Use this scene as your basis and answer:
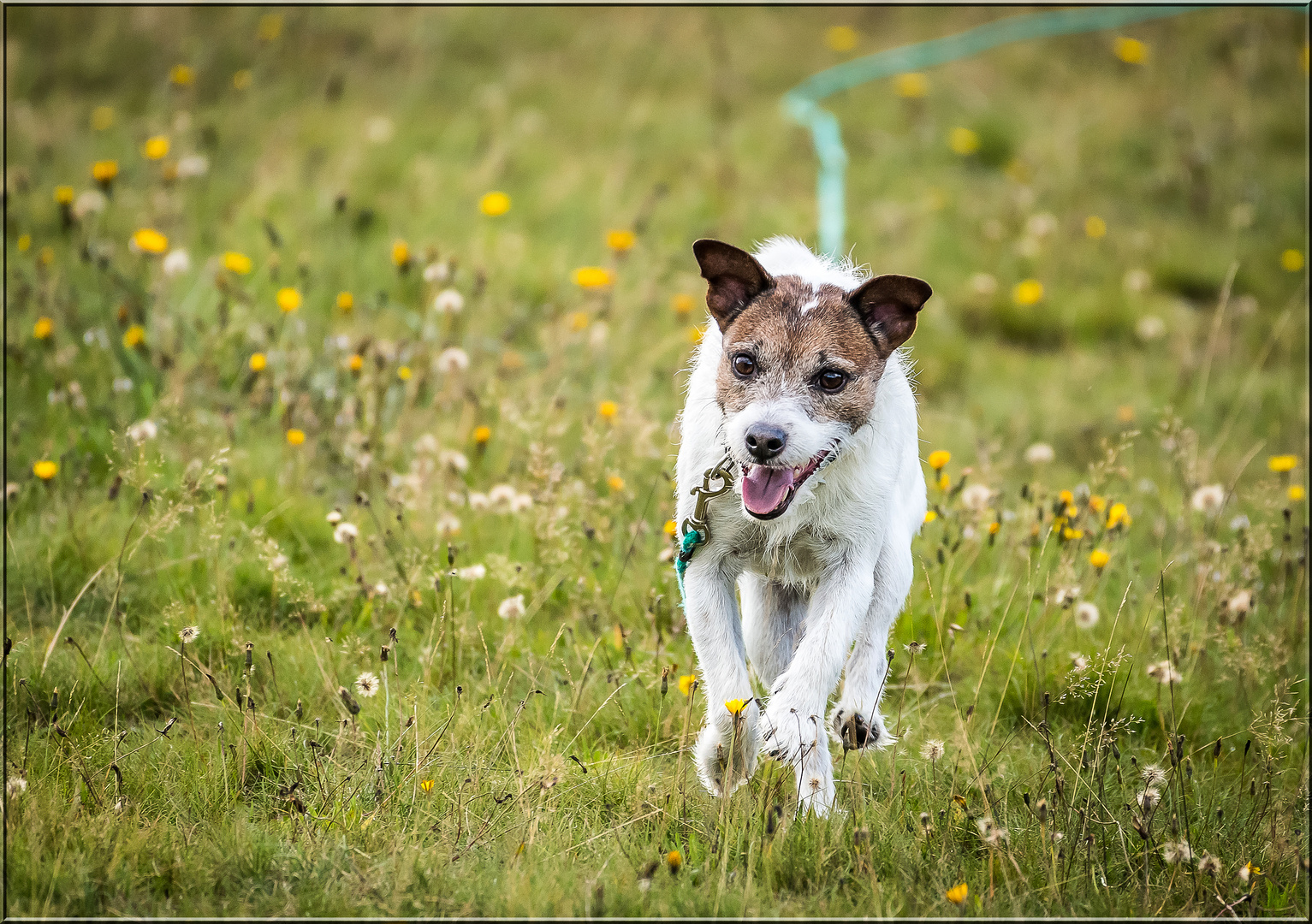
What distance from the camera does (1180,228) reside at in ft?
32.3

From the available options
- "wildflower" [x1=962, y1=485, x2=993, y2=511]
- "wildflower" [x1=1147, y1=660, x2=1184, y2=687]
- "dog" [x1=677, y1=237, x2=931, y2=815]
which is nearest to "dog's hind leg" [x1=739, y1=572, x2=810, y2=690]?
"dog" [x1=677, y1=237, x2=931, y2=815]

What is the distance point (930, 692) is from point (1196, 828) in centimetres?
111

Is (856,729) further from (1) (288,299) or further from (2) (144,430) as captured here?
(1) (288,299)

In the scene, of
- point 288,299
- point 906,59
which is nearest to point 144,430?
→ point 288,299

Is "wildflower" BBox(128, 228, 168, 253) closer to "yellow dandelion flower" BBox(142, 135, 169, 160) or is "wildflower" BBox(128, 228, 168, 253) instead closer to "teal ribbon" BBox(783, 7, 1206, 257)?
"yellow dandelion flower" BBox(142, 135, 169, 160)

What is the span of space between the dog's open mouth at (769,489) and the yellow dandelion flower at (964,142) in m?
8.03

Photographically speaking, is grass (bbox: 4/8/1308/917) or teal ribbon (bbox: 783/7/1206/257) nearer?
grass (bbox: 4/8/1308/917)

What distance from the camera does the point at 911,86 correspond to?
11.5 m

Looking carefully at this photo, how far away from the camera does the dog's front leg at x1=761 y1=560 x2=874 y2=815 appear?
127 inches

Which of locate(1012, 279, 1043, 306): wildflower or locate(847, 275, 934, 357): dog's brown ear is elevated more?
locate(1012, 279, 1043, 306): wildflower

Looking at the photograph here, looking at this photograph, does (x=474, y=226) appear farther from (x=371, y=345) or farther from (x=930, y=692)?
(x=930, y=692)

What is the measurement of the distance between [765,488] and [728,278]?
0.78m

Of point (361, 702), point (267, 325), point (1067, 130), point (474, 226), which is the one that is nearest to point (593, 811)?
point (361, 702)

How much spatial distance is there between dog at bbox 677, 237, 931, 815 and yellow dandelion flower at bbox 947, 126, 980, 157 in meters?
7.33
